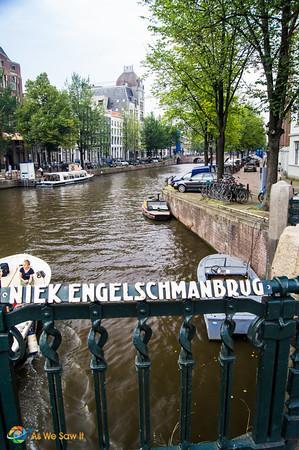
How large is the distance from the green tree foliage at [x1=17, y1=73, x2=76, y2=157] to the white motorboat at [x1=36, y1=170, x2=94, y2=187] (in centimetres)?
500

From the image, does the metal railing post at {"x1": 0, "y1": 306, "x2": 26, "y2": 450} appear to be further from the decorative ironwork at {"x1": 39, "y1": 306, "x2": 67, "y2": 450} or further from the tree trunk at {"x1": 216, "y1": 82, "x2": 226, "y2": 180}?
the tree trunk at {"x1": 216, "y1": 82, "x2": 226, "y2": 180}

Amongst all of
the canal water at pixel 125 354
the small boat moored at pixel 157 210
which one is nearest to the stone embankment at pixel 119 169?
the small boat moored at pixel 157 210

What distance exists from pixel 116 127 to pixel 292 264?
291 feet

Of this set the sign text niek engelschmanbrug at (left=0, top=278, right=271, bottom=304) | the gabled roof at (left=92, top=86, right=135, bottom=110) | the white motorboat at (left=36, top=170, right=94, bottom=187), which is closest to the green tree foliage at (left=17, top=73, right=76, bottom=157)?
the white motorboat at (left=36, top=170, right=94, bottom=187)

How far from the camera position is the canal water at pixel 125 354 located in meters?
5.87

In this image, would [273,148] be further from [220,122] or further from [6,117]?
[6,117]

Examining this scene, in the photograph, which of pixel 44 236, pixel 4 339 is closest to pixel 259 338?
pixel 4 339

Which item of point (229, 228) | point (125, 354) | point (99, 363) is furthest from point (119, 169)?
point (99, 363)

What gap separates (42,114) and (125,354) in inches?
1652

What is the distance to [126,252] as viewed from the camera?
51.3 ft

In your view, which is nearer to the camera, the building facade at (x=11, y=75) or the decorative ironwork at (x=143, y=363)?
the decorative ironwork at (x=143, y=363)

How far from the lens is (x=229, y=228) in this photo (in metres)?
13.6

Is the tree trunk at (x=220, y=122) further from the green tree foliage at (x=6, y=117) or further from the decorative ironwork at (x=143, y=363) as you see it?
the green tree foliage at (x=6, y=117)

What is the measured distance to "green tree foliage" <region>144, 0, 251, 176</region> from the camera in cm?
1466
